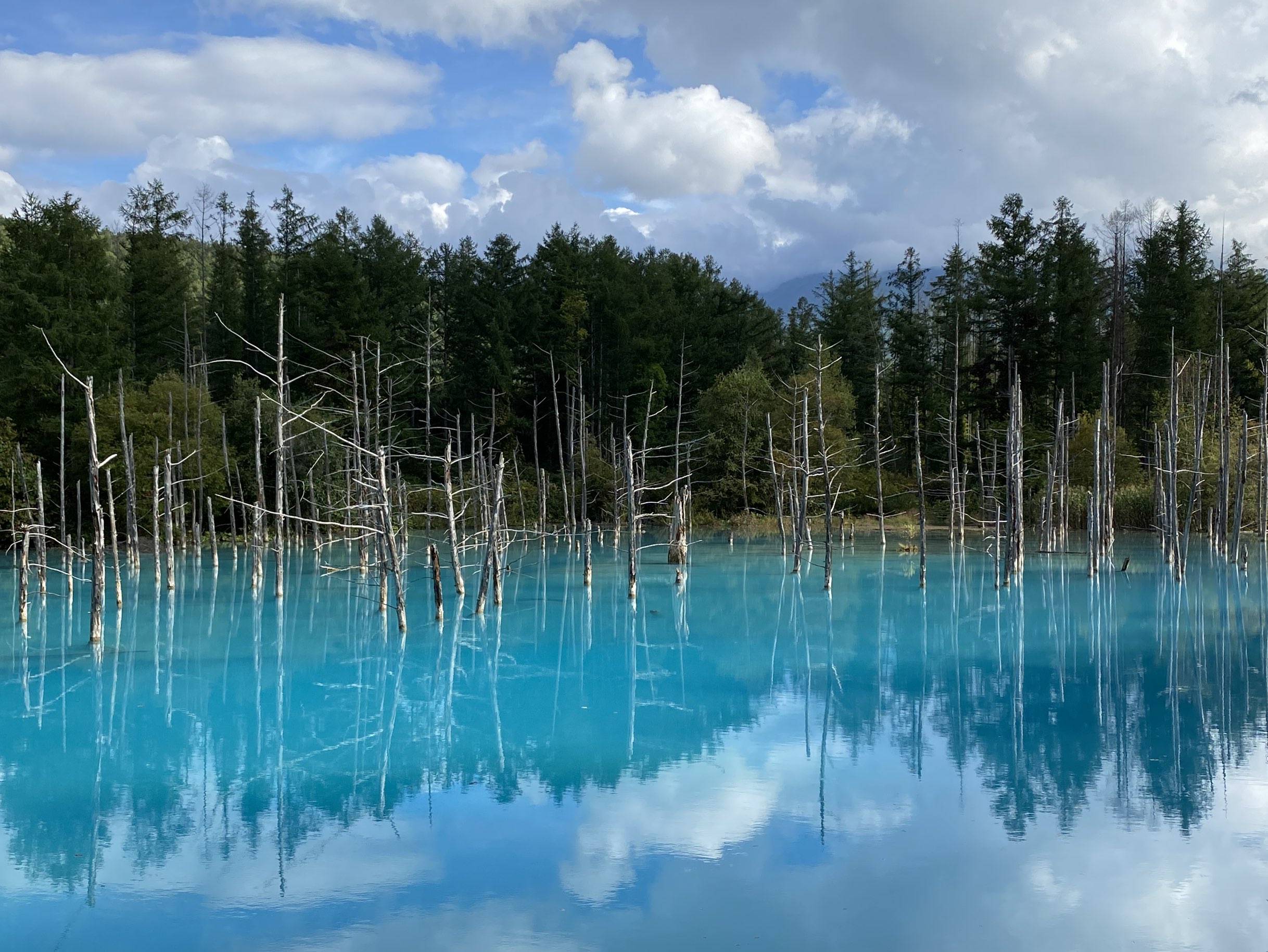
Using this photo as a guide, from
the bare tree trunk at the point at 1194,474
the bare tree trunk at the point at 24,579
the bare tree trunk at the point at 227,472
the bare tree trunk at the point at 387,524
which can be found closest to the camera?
the bare tree trunk at the point at 387,524

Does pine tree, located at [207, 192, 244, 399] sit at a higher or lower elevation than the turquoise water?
higher

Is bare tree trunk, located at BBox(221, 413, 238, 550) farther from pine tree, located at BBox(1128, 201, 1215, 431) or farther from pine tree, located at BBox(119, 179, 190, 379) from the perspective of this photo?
pine tree, located at BBox(1128, 201, 1215, 431)

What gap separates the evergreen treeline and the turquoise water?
20.3 metres

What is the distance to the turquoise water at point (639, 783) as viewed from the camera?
666 centimetres

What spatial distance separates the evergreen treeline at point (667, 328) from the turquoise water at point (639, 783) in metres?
20.3

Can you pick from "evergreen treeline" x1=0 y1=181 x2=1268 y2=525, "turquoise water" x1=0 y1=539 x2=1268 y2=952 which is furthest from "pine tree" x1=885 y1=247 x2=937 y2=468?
"turquoise water" x1=0 y1=539 x2=1268 y2=952

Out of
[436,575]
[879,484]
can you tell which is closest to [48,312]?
[436,575]

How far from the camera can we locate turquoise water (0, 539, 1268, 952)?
6.66m

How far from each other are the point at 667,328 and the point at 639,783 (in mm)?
35908

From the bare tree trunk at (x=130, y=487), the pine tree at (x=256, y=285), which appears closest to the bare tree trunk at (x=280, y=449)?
the bare tree trunk at (x=130, y=487)

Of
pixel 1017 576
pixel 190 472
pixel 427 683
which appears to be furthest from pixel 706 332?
pixel 427 683

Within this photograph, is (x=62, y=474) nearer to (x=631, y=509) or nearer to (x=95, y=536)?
(x=95, y=536)

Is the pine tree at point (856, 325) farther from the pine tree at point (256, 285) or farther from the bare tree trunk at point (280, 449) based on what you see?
the bare tree trunk at point (280, 449)

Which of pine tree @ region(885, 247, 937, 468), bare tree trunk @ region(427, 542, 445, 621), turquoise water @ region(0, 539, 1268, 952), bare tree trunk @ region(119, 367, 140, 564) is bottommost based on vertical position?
turquoise water @ region(0, 539, 1268, 952)
